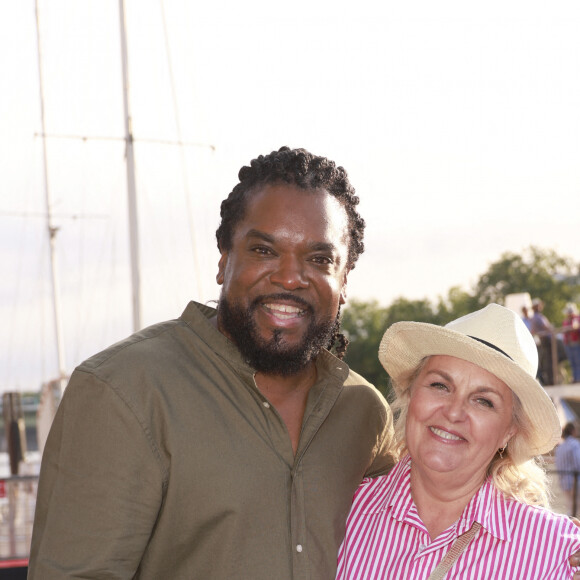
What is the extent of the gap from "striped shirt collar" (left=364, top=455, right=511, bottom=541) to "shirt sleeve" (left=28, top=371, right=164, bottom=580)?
97cm

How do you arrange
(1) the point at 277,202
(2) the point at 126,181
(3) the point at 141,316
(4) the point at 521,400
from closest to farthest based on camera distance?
(1) the point at 277,202 → (4) the point at 521,400 → (3) the point at 141,316 → (2) the point at 126,181

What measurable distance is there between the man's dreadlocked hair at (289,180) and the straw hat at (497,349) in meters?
0.32

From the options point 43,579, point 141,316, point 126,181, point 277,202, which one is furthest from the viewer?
point 126,181

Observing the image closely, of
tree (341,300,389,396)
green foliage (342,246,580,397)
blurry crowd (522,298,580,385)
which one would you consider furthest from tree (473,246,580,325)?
blurry crowd (522,298,580,385)

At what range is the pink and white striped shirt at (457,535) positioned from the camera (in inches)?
126

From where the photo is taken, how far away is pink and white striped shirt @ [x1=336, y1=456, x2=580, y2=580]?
321cm

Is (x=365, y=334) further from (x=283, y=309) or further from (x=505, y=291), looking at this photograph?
(x=283, y=309)

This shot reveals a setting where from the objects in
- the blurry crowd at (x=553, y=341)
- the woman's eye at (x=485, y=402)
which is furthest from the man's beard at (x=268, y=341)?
the blurry crowd at (x=553, y=341)

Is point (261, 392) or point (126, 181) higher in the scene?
point (126, 181)

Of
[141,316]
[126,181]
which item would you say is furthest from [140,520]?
[126,181]

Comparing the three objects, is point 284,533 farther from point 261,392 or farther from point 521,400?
point 521,400

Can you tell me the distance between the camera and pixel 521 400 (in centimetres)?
348

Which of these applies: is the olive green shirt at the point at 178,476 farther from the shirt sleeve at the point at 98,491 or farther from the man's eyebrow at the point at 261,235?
the man's eyebrow at the point at 261,235

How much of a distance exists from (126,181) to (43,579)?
14.4 metres
